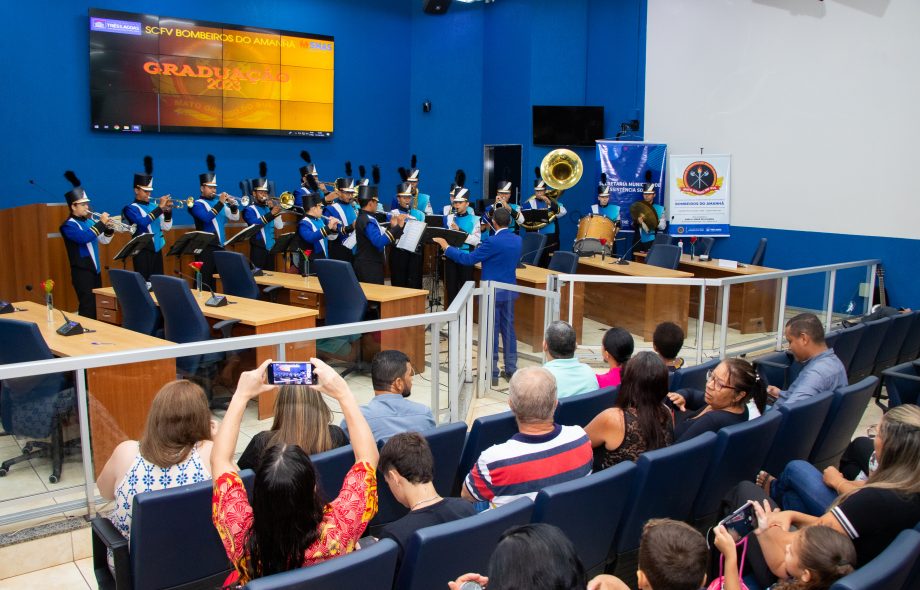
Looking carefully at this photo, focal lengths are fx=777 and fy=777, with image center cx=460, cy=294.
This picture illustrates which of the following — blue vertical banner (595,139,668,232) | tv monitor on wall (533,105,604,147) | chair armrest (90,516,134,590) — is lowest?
chair armrest (90,516,134,590)

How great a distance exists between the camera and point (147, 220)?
31.2 feet

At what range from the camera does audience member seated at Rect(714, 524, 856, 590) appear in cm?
223

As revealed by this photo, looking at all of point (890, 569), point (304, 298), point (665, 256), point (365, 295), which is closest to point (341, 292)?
point (365, 295)

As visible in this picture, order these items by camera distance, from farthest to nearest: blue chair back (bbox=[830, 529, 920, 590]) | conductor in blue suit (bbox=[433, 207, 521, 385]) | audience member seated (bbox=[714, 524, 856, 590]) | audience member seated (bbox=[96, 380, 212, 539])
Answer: conductor in blue suit (bbox=[433, 207, 521, 385])
audience member seated (bbox=[96, 380, 212, 539])
audience member seated (bbox=[714, 524, 856, 590])
blue chair back (bbox=[830, 529, 920, 590])

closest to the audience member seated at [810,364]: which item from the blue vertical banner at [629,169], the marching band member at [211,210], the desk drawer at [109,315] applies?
the desk drawer at [109,315]

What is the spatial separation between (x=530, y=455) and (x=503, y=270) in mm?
4208

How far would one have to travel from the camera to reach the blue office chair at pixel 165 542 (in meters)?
2.65

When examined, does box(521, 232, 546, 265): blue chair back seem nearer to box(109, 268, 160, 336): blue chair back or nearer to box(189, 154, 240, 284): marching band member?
box(189, 154, 240, 284): marching band member

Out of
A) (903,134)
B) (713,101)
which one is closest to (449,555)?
(903,134)

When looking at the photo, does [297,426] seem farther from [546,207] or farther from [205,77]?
[205,77]

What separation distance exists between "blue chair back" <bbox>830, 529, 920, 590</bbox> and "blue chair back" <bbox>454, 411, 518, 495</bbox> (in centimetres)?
166

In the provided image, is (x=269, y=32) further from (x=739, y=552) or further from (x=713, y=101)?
(x=739, y=552)

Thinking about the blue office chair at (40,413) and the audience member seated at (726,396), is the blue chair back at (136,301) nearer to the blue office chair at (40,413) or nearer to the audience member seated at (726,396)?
the blue office chair at (40,413)

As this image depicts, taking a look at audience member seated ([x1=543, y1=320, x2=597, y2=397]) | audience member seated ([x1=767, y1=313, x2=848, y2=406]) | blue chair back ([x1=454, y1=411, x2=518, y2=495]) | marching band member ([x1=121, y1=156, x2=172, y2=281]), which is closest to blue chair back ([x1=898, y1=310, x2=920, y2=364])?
audience member seated ([x1=767, y1=313, x2=848, y2=406])
